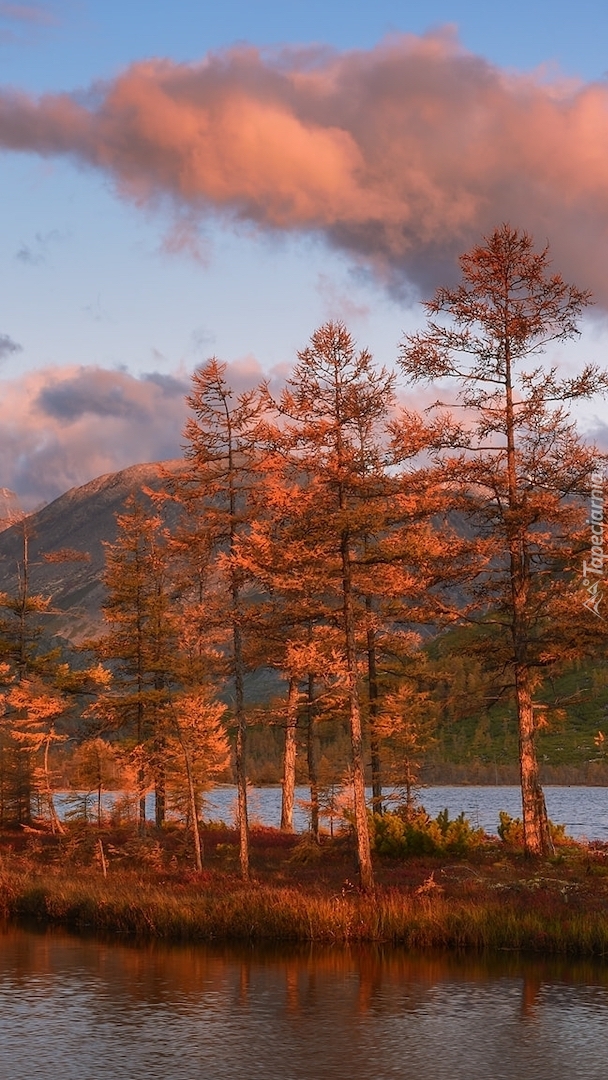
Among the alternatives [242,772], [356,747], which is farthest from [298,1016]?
[242,772]

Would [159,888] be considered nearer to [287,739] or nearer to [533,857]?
[533,857]

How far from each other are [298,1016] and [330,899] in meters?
8.43

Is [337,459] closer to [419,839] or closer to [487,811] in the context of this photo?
[419,839]

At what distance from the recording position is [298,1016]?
17.9 metres

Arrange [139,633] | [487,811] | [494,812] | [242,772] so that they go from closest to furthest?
1. [242,772]
2. [139,633]
3. [494,812]
4. [487,811]

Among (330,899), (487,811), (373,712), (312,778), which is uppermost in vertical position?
(373,712)

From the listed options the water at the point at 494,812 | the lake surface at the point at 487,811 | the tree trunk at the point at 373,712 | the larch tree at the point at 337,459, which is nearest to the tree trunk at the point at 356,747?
the larch tree at the point at 337,459

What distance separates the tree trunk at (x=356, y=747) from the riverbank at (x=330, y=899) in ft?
2.16

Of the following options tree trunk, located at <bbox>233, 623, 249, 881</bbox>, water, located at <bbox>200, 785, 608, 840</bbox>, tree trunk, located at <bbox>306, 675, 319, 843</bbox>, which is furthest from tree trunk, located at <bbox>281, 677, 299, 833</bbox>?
tree trunk, located at <bbox>233, 623, 249, 881</bbox>

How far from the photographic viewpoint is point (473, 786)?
510 ft

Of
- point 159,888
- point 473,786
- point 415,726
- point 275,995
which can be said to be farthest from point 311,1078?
point 473,786

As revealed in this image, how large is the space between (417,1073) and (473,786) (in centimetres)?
14559

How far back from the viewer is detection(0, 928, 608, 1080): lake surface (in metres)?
14.8

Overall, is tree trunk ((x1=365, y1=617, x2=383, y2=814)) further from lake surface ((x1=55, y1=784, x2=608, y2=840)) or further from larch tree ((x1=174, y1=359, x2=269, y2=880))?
larch tree ((x1=174, y1=359, x2=269, y2=880))
